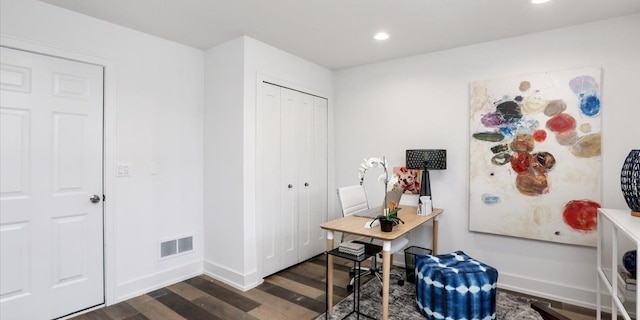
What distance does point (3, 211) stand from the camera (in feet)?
7.55

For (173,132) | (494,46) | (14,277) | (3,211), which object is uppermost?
(494,46)

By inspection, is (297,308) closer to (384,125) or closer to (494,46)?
(384,125)

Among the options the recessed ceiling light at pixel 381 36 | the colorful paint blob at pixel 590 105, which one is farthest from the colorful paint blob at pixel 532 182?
the recessed ceiling light at pixel 381 36

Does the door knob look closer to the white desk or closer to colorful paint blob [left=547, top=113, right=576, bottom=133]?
the white desk

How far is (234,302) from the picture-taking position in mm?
2809

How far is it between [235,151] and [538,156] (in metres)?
2.91

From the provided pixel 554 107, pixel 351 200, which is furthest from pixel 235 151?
pixel 554 107

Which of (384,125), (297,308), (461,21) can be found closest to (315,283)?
(297,308)

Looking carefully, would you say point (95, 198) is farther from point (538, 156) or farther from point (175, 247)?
point (538, 156)

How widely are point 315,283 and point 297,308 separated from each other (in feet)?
1.75

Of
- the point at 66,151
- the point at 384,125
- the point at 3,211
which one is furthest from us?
the point at 384,125

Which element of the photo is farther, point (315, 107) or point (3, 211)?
point (315, 107)

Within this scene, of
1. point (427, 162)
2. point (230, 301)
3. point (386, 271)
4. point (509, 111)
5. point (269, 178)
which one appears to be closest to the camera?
point (386, 271)

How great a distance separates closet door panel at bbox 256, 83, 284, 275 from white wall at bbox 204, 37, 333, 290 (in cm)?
9
